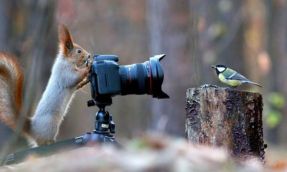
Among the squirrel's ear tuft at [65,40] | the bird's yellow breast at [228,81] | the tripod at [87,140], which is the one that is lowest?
the tripod at [87,140]

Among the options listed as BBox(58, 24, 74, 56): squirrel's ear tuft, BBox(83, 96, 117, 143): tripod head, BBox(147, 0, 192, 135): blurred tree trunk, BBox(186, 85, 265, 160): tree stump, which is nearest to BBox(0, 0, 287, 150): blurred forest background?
BBox(147, 0, 192, 135): blurred tree trunk

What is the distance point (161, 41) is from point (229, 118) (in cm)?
521

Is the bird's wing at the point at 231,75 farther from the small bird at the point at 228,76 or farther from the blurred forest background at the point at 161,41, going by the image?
the blurred forest background at the point at 161,41

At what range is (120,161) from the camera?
8.77 ft

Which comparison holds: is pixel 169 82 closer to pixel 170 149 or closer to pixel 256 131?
pixel 256 131

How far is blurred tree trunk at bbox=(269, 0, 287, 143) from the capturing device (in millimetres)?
16656

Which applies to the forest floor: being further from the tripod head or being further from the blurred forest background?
the blurred forest background

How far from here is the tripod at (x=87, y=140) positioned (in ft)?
13.3

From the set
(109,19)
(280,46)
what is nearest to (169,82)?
(280,46)

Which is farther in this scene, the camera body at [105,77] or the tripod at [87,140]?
the camera body at [105,77]

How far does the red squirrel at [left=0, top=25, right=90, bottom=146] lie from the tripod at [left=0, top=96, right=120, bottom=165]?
712mm

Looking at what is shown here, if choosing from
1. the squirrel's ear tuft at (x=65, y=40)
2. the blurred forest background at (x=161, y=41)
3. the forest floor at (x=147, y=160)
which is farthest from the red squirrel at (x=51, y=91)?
the forest floor at (x=147, y=160)

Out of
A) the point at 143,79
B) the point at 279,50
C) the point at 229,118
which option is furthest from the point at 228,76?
the point at 279,50

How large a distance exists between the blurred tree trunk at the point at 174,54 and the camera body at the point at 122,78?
4.97 m
